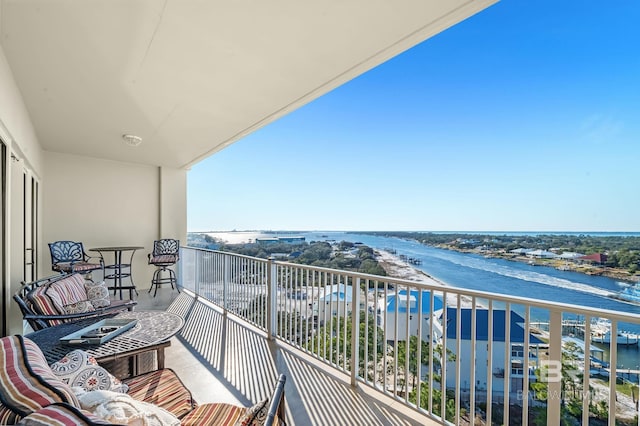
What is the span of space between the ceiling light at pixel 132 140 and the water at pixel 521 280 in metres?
4.67

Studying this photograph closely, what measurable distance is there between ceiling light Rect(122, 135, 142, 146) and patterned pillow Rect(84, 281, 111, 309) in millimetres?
2194

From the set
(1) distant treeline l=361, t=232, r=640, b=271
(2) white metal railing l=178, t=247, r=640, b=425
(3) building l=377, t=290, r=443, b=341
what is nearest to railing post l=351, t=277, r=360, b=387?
(2) white metal railing l=178, t=247, r=640, b=425

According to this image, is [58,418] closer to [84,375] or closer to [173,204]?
[84,375]

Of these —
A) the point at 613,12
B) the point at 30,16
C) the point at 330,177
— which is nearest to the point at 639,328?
the point at 30,16

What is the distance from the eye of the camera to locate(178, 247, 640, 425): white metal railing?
1.53 metres

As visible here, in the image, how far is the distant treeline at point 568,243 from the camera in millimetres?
3922

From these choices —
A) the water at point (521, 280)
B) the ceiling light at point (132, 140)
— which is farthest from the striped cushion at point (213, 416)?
the ceiling light at point (132, 140)

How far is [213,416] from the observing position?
1.21m

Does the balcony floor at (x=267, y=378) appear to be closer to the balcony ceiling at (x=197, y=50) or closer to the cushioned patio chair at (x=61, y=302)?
the cushioned patio chair at (x=61, y=302)

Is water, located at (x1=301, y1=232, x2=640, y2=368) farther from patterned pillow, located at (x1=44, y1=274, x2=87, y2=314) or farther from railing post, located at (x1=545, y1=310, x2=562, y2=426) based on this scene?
patterned pillow, located at (x1=44, y1=274, x2=87, y2=314)

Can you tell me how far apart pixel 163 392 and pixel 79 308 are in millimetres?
1816

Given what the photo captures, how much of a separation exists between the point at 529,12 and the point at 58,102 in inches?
289

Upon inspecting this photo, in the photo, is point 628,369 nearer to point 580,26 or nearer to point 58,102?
point 58,102

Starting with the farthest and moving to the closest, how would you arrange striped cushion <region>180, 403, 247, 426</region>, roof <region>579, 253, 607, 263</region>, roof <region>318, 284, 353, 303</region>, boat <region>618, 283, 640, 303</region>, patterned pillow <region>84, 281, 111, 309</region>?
roof <region>579, 253, 607, 263</region>
boat <region>618, 283, 640, 303</region>
patterned pillow <region>84, 281, 111, 309</region>
roof <region>318, 284, 353, 303</region>
striped cushion <region>180, 403, 247, 426</region>
